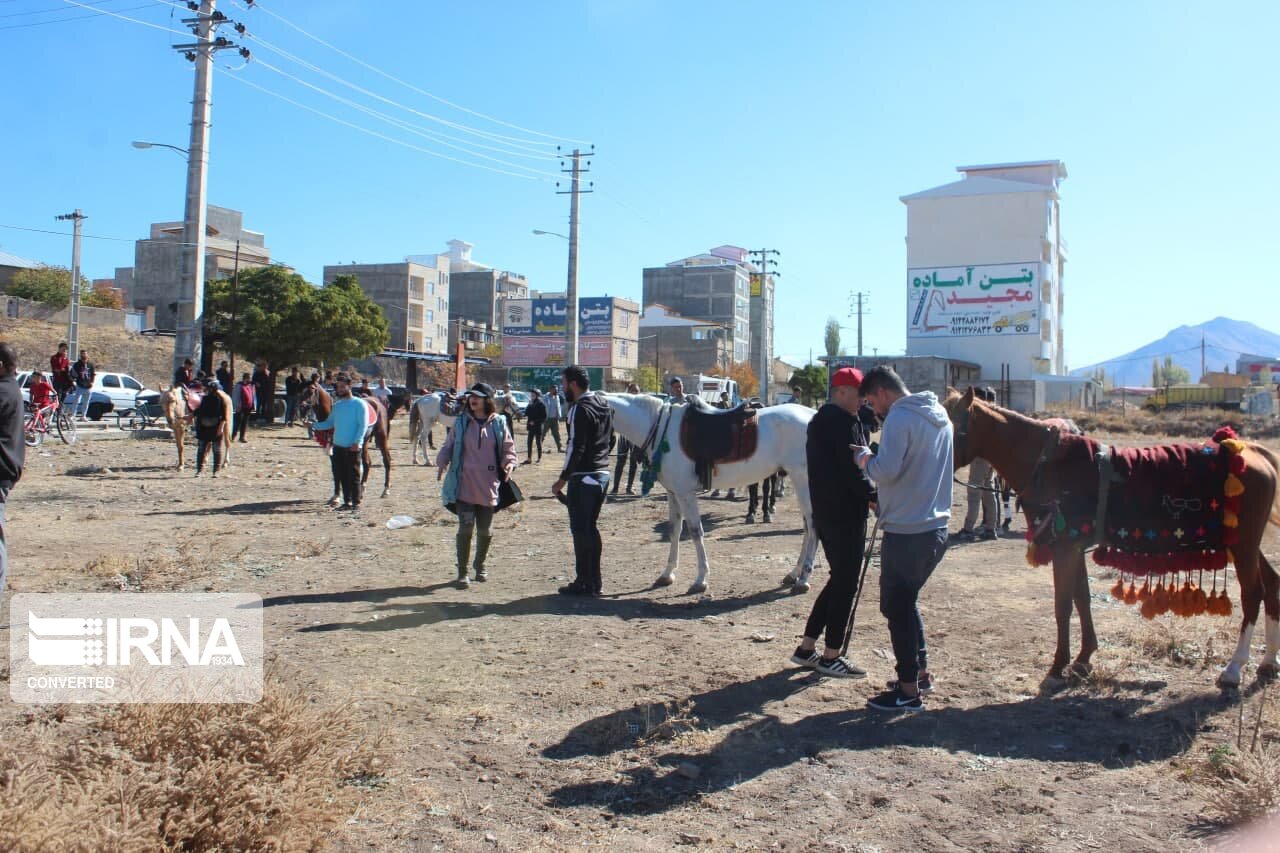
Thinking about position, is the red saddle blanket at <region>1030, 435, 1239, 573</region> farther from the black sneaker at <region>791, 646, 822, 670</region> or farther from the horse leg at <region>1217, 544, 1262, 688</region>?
the black sneaker at <region>791, 646, 822, 670</region>

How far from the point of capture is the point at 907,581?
514 cm

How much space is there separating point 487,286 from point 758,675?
99885 millimetres

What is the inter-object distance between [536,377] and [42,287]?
101ft

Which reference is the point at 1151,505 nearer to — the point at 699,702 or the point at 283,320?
the point at 699,702

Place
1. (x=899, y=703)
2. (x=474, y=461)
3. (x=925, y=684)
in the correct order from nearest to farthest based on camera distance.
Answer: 1. (x=899, y=703)
2. (x=925, y=684)
3. (x=474, y=461)

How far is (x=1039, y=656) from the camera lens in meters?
6.44

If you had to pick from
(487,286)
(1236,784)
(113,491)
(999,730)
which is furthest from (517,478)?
(487,286)

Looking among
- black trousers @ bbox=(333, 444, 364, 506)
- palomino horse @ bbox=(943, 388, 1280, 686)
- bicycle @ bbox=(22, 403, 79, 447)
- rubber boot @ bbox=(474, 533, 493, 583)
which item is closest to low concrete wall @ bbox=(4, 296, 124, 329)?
bicycle @ bbox=(22, 403, 79, 447)

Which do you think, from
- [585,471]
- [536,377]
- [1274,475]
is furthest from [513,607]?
[536,377]

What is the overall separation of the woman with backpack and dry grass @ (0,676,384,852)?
13.5ft

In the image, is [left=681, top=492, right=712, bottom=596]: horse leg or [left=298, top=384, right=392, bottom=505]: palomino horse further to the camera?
[left=298, top=384, right=392, bottom=505]: palomino horse

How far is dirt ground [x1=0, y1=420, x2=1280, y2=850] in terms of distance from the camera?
13.1ft

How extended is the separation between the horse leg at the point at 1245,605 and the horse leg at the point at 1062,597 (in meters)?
0.89

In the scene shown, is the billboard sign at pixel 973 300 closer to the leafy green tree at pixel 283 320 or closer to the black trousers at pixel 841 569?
the leafy green tree at pixel 283 320
